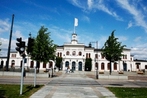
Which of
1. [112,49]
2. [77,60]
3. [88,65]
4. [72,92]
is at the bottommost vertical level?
[72,92]

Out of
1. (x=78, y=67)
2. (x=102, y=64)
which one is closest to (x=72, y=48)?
(x=78, y=67)

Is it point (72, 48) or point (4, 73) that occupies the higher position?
point (72, 48)

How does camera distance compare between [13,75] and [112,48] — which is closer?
[13,75]

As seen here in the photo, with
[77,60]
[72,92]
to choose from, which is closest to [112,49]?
[72,92]

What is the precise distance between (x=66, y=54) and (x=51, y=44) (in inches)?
1540

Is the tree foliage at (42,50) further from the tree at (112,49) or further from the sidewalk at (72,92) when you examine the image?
the sidewalk at (72,92)

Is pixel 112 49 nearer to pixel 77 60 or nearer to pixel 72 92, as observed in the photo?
pixel 72 92

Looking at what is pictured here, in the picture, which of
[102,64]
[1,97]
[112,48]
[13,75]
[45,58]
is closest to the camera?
[1,97]

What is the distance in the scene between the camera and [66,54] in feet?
222

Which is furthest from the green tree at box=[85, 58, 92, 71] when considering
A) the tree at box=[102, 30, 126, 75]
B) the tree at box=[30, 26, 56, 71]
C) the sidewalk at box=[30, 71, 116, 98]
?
the sidewalk at box=[30, 71, 116, 98]

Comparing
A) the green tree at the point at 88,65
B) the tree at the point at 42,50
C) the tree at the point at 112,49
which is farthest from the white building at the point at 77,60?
the tree at the point at 42,50

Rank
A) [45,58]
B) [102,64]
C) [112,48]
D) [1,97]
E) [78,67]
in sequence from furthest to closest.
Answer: [102,64]
[78,67]
[112,48]
[45,58]
[1,97]

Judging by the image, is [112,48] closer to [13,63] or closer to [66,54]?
[66,54]

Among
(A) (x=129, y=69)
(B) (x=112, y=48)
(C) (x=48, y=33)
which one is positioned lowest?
(A) (x=129, y=69)
